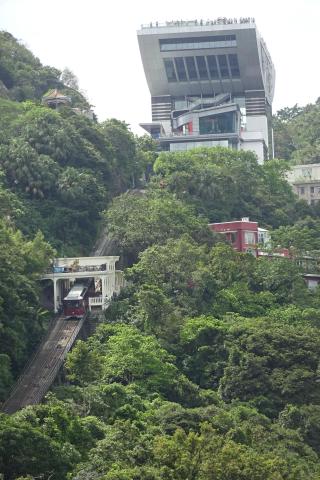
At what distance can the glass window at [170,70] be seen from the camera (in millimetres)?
120875

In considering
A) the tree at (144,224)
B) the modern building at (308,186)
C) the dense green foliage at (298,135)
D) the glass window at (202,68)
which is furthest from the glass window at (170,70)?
the tree at (144,224)

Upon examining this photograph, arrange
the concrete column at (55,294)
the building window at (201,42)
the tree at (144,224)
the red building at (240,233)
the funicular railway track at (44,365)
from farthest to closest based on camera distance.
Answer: the building window at (201,42) → the red building at (240,233) → the tree at (144,224) → the concrete column at (55,294) → the funicular railway track at (44,365)

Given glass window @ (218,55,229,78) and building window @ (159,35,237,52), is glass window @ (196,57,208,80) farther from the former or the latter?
building window @ (159,35,237,52)

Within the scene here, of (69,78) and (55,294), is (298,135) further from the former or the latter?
(55,294)

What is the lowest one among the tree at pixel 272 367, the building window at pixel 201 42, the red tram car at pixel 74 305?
the tree at pixel 272 367

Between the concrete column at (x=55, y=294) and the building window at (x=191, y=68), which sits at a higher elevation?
the building window at (x=191, y=68)

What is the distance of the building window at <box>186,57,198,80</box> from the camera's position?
12094cm

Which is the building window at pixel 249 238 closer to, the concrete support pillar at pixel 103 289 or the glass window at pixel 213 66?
the concrete support pillar at pixel 103 289

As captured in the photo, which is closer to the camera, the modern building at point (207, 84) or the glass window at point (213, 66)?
the modern building at point (207, 84)

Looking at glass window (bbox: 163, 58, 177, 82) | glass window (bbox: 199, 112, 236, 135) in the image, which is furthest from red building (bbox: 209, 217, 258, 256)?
glass window (bbox: 163, 58, 177, 82)

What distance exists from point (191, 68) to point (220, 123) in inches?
247

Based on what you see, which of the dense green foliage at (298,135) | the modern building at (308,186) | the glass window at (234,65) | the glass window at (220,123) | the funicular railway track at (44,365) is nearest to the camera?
the funicular railway track at (44,365)

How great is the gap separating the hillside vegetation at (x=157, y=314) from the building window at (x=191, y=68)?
12170 mm

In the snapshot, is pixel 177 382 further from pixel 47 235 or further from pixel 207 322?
pixel 47 235
